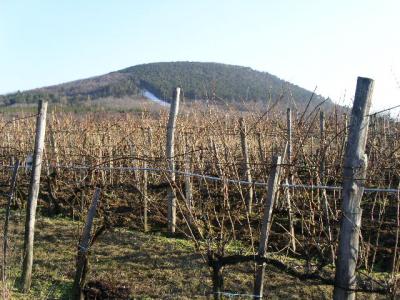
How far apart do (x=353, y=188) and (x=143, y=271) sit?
265 centimetres

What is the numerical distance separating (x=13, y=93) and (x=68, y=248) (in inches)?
1755

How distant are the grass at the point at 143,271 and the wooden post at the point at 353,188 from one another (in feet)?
5.55

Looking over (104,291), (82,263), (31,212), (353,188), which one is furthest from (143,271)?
(353,188)

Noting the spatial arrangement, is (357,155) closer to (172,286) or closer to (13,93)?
(172,286)

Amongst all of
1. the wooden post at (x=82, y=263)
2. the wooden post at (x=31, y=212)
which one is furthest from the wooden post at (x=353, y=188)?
the wooden post at (x=31, y=212)

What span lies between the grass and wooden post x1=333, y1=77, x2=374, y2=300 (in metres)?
1.69

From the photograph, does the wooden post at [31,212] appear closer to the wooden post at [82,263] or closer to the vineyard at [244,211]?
the vineyard at [244,211]

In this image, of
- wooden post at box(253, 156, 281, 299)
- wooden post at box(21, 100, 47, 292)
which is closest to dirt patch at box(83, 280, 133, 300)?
wooden post at box(21, 100, 47, 292)

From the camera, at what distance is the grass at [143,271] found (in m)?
4.00

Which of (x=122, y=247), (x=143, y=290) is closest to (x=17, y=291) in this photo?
(x=143, y=290)

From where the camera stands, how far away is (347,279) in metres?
2.35

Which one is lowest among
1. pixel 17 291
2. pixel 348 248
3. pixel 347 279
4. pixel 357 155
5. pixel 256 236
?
pixel 17 291

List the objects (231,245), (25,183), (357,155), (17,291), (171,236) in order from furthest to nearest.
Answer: (25,183), (171,236), (231,245), (17,291), (357,155)

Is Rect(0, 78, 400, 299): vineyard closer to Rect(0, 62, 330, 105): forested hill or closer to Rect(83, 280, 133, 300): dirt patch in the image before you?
Rect(83, 280, 133, 300): dirt patch
